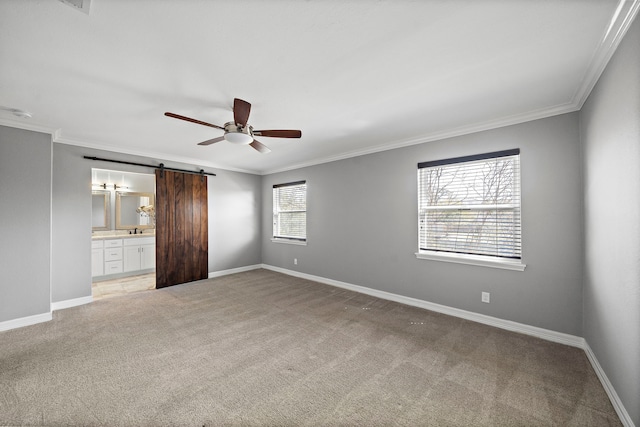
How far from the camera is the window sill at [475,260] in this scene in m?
2.86

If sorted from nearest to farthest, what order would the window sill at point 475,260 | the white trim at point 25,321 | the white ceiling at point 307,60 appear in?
the white ceiling at point 307,60 < the window sill at point 475,260 < the white trim at point 25,321

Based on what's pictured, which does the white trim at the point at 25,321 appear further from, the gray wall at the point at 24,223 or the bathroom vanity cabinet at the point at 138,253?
the bathroom vanity cabinet at the point at 138,253

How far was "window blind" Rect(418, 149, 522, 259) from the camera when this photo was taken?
2.93 meters

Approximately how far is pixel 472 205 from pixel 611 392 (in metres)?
1.95

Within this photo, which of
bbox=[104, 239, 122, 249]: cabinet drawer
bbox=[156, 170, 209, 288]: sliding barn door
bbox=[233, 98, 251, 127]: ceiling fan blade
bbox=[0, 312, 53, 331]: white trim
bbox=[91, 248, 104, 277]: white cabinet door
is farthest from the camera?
bbox=[104, 239, 122, 249]: cabinet drawer

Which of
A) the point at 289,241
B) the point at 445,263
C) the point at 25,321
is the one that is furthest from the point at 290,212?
the point at 25,321

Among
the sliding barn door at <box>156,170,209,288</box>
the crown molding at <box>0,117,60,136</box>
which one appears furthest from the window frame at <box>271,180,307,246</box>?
the crown molding at <box>0,117,60,136</box>

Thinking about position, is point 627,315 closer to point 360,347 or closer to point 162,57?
point 360,347

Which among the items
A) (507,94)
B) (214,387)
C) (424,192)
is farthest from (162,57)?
(424,192)

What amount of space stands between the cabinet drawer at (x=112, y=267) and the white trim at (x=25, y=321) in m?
2.14

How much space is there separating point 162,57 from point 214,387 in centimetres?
249

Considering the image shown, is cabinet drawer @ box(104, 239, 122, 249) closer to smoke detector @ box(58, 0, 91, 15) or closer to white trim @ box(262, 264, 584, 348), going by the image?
white trim @ box(262, 264, 584, 348)

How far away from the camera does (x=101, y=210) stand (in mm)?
5684

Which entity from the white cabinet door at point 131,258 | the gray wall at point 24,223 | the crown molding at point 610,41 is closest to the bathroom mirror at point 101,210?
the white cabinet door at point 131,258
